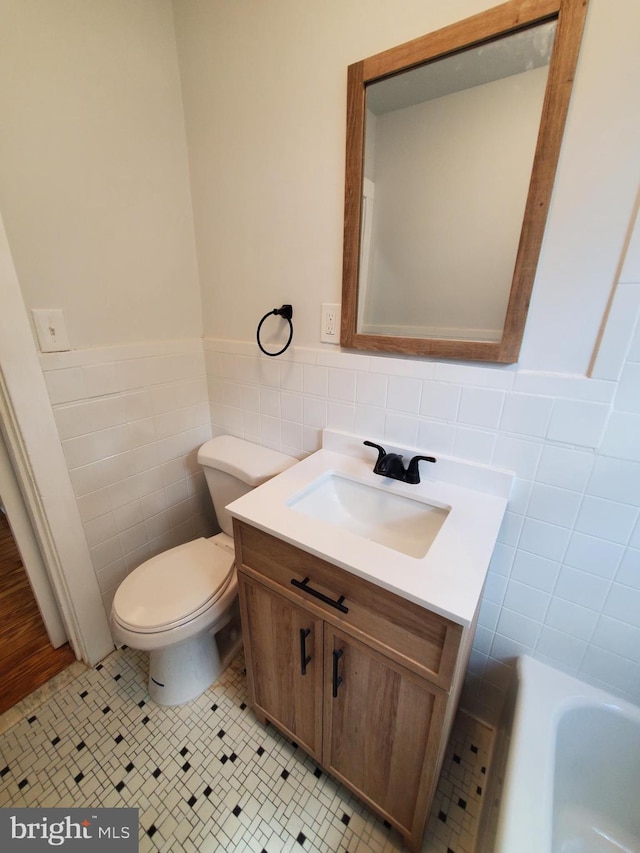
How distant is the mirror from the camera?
726 mm

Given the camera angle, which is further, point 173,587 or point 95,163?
point 173,587

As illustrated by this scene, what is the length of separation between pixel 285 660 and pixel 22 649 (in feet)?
4.26

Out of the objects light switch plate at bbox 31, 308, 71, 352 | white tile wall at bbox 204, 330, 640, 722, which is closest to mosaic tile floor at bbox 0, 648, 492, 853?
white tile wall at bbox 204, 330, 640, 722

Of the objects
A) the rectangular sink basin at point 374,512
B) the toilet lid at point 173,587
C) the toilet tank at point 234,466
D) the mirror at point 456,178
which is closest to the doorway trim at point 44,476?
the toilet lid at point 173,587

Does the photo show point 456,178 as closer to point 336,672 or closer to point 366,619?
point 366,619

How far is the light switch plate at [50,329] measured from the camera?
1029 millimetres

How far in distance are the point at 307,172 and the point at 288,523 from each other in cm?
106

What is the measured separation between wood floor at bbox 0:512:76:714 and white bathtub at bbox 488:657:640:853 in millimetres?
1607

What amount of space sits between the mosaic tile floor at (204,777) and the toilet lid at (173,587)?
46 cm

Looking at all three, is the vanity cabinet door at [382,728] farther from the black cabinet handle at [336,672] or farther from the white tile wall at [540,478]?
the white tile wall at [540,478]

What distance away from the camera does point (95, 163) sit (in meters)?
1.08

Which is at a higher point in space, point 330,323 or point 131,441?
point 330,323

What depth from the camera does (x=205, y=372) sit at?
5.13 feet

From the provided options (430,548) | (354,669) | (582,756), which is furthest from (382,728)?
(582,756)
